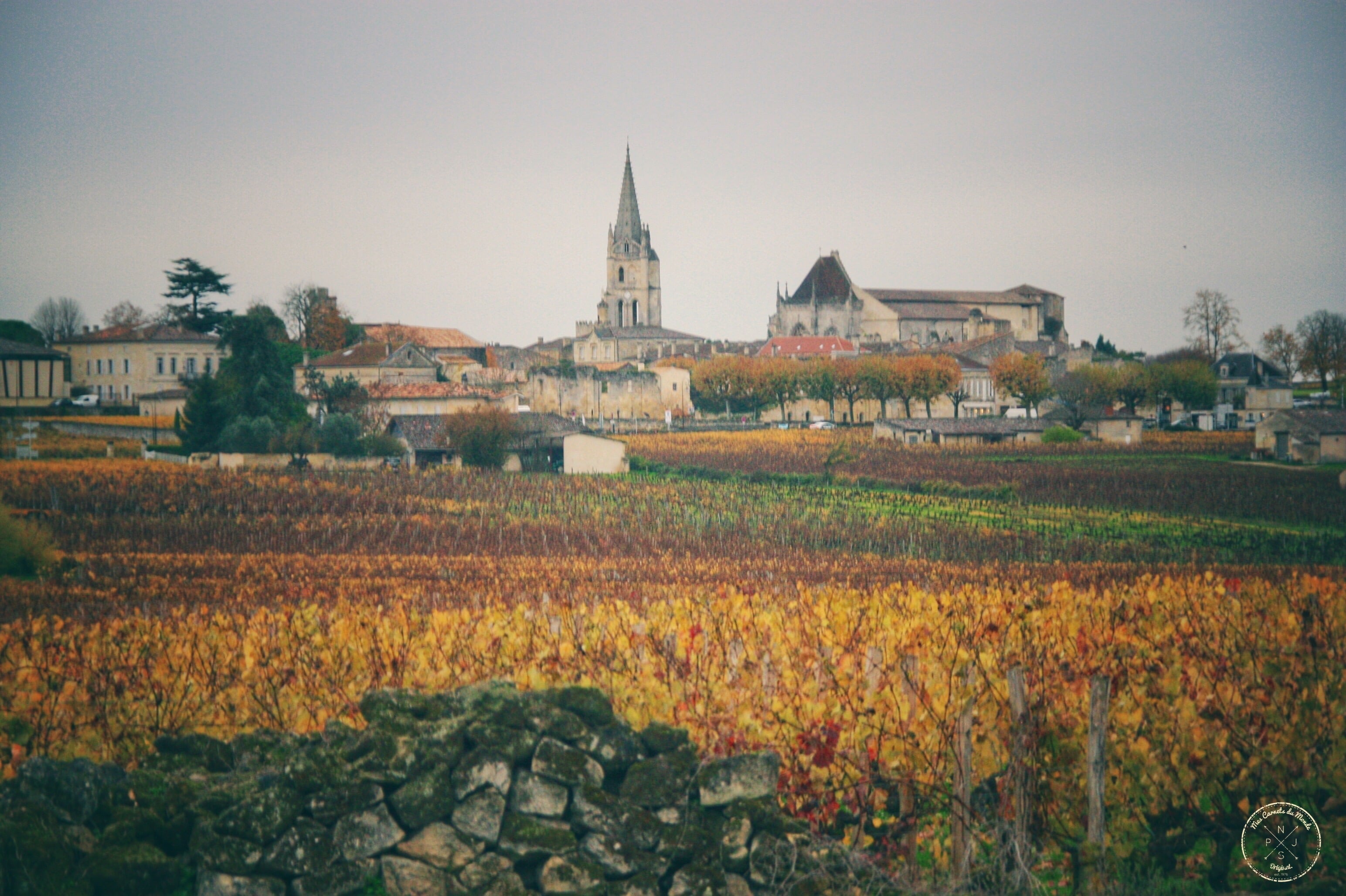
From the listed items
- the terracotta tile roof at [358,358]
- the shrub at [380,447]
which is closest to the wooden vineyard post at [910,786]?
the shrub at [380,447]

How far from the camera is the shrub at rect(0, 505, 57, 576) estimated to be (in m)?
23.0

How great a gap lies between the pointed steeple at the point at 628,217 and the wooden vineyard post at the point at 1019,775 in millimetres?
116396

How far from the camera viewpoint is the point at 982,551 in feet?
93.5

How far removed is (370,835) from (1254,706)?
6989 mm

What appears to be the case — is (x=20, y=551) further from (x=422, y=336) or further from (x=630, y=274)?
(x=630, y=274)

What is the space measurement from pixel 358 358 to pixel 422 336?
1946 centimetres

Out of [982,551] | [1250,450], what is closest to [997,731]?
[982,551]

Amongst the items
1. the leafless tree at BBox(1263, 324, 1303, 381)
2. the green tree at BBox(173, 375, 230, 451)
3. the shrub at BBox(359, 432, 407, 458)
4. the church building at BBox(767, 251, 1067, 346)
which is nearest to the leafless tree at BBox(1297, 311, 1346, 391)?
the leafless tree at BBox(1263, 324, 1303, 381)

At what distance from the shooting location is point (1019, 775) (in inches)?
321

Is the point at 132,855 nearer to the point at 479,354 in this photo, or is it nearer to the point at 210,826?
the point at 210,826

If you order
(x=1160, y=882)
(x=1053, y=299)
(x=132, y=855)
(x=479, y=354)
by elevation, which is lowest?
(x=1160, y=882)

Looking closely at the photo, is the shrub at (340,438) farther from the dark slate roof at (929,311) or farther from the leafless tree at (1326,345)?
the dark slate roof at (929,311)

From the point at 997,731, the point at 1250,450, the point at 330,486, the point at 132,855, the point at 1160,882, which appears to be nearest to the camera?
the point at 132,855

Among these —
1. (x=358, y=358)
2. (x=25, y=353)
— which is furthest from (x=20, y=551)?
(x=358, y=358)
